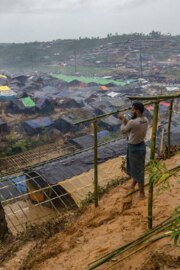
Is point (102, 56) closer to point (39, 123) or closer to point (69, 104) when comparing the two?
point (69, 104)

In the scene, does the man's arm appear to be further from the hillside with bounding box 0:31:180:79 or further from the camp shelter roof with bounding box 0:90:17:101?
the hillside with bounding box 0:31:180:79

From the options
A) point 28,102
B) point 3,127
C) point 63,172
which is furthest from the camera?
point 28,102

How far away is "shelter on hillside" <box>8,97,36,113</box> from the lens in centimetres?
3042

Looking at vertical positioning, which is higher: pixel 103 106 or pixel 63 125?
pixel 103 106

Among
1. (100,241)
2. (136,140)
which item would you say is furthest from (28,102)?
(100,241)

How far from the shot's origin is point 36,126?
2617 cm

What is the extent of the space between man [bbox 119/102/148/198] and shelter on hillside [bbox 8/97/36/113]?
84.4 ft

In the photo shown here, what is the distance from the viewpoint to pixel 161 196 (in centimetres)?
536

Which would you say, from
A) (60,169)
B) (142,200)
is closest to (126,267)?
(142,200)

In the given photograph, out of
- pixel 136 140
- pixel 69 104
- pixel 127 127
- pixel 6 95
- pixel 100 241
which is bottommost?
pixel 69 104

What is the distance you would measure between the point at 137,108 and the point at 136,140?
544mm

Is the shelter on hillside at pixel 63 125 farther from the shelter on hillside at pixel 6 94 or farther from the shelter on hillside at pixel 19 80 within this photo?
the shelter on hillside at pixel 19 80

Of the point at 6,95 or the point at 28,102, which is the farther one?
the point at 6,95

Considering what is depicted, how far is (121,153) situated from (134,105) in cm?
793
